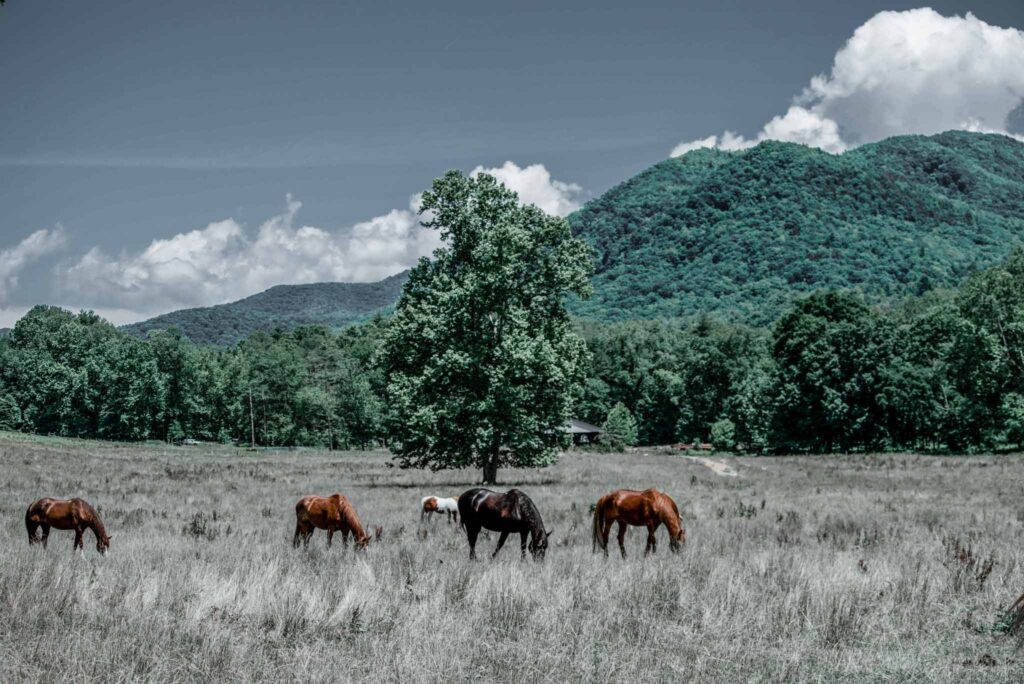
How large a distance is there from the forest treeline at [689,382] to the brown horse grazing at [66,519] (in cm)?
4284

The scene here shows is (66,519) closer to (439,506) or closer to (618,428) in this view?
(439,506)

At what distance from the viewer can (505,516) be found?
36.6 feet

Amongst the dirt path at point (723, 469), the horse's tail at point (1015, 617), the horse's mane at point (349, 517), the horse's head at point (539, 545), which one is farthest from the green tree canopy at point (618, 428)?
the horse's tail at point (1015, 617)

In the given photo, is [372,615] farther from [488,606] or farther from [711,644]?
[711,644]

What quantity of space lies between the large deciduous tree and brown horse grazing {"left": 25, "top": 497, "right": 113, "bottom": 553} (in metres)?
16.9

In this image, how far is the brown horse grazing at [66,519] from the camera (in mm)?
11406

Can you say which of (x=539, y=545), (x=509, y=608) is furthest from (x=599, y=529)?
(x=509, y=608)

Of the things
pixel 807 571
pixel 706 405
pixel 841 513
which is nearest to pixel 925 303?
pixel 706 405

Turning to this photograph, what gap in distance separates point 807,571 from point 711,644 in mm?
3302

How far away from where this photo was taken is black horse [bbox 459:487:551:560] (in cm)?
1096

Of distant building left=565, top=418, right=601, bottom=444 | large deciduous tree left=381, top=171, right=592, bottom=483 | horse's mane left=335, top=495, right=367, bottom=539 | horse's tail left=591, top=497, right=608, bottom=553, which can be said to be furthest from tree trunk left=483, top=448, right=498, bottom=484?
distant building left=565, top=418, right=601, bottom=444

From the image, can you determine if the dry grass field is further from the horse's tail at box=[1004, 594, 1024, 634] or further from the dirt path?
the dirt path

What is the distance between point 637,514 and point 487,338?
17477 millimetres

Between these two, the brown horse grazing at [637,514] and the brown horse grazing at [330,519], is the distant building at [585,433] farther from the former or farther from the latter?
the brown horse grazing at [637,514]
